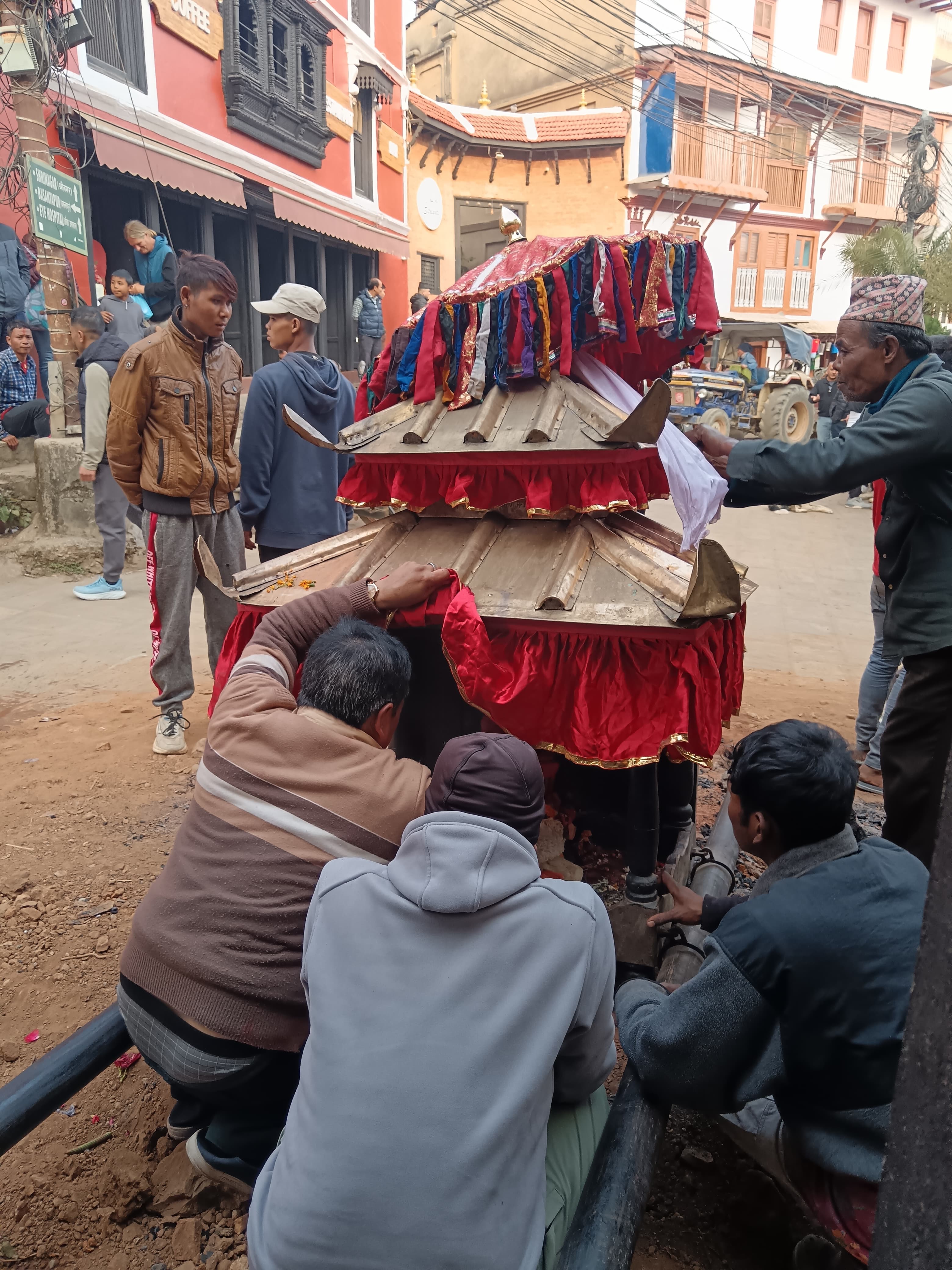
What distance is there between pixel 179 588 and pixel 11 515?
202 inches

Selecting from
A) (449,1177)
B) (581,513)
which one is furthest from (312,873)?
(581,513)

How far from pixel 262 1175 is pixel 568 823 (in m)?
2.06

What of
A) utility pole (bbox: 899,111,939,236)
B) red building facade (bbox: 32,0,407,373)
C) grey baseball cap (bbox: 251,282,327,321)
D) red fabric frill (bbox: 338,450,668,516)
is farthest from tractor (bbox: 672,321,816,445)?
red fabric frill (bbox: 338,450,668,516)

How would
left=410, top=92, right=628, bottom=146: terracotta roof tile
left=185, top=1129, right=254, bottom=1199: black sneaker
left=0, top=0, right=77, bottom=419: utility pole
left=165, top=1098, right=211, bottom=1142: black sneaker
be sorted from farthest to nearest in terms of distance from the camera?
left=410, top=92, right=628, bottom=146: terracotta roof tile
left=0, top=0, right=77, bottom=419: utility pole
left=165, top=1098, right=211, bottom=1142: black sneaker
left=185, top=1129, right=254, bottom=1199: black sneaker

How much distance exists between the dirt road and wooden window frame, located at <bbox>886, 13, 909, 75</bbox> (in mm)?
27550

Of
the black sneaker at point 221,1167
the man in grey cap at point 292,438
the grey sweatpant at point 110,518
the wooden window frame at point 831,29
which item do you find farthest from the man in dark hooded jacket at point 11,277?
the wooden window frame at point 831,29

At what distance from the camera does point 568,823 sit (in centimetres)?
339

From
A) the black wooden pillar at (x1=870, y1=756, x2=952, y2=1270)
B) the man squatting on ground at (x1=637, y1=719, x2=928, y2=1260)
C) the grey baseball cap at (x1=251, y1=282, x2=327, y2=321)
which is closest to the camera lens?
the black wooden pillar at (x1=870, y1=756, x2=952, y2=1270)

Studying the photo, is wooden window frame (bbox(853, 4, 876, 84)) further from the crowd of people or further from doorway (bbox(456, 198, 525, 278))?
the crowd of people

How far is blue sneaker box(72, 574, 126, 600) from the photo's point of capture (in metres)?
6.82

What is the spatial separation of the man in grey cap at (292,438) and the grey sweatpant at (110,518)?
6.88 ft

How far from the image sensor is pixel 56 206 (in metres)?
6.68

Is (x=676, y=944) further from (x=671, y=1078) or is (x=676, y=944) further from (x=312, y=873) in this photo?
(x=312, y=873)

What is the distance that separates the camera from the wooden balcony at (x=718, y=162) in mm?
22047
